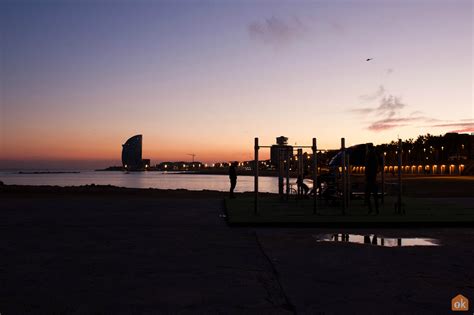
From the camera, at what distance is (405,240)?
34.2 feet

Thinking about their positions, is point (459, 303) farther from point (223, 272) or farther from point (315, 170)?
point (315, 170)

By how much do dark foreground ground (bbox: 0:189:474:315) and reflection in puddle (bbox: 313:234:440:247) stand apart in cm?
36

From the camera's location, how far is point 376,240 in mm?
10422

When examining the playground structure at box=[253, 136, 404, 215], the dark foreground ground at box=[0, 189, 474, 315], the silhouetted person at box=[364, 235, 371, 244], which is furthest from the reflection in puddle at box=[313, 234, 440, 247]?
the playground structure at box=[253, 136, 404, 215]

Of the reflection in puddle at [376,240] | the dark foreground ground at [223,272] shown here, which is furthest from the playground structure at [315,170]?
the reflection in puddle at [376,240]

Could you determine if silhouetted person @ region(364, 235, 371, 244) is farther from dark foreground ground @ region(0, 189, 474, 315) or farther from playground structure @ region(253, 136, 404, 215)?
playground structure @ region(253, 136, 404, 215)

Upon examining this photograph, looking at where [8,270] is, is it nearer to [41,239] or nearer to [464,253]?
[41,239]

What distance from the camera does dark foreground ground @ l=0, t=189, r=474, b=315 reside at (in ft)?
18.0

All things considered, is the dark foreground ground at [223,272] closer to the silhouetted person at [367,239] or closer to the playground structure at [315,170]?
the silhouetted person at [367,239]

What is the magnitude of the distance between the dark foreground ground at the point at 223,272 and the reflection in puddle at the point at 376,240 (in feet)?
1.17

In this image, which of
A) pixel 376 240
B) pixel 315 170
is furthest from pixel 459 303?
pixel 315 170

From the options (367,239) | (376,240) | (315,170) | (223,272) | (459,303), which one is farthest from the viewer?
(315,170)

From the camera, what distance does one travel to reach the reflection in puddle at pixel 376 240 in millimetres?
9867

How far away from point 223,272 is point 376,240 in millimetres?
4654
